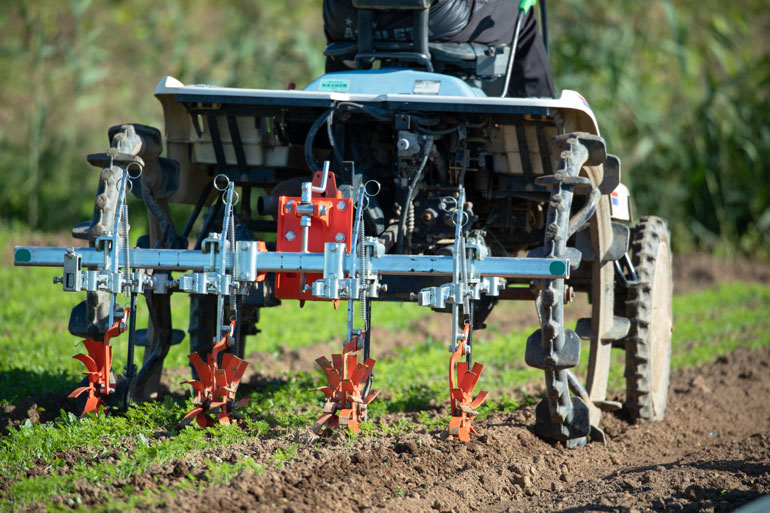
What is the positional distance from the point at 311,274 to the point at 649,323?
2212 millimetres

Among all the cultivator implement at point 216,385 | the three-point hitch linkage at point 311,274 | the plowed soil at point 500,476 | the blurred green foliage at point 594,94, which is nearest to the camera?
the plowed soil at point 500,476

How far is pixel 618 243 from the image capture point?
5.30m

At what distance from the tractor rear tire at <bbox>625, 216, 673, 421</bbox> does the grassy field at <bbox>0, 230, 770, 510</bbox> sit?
0.71 meters

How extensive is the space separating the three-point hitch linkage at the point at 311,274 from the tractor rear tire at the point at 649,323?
156cm

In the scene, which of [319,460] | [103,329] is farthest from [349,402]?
[103,329]

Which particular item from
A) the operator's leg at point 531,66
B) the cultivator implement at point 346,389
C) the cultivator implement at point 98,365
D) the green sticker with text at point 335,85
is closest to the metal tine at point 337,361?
the cultivator implement at point 346,389

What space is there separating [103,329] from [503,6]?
117 inches

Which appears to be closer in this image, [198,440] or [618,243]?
[198,440]

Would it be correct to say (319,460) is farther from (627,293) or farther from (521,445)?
(627,293)

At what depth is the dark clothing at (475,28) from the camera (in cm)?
557

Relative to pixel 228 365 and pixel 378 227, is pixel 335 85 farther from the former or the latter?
pixel 228 365

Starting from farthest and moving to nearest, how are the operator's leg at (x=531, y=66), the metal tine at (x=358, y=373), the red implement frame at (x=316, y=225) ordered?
the operator's leg at (x=531, y=66), the red implement frame at (x=316, y=225), the metal tine at (x=358, y=373)

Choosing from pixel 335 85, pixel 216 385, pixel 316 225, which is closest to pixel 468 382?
pixel 316 225

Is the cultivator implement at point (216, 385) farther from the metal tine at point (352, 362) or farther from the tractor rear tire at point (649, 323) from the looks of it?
the tractor rear tire at point (649, 323)
